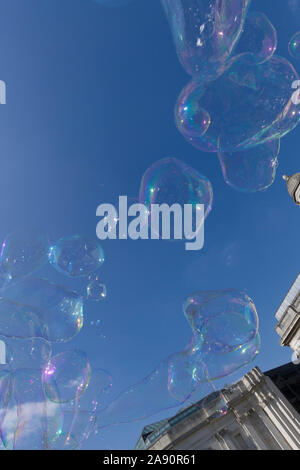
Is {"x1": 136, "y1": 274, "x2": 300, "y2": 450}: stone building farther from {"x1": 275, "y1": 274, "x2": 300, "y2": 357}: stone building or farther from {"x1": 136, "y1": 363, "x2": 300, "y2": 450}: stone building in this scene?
{"x1": 275, "y1": 274, "x2": 300, "y2": 357}: stone building

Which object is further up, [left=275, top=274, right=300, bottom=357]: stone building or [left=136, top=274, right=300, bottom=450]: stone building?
[left=275, top=274, right=300, bottom=357]: stone building

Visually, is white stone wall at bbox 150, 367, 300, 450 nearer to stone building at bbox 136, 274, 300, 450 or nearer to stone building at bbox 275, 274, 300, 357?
stone building at bbox 136, 274, 300, 450

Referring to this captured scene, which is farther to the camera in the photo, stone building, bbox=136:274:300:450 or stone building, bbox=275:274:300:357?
stone building, bbox=275:274:300:357

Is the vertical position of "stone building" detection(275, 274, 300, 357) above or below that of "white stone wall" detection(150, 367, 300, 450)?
above

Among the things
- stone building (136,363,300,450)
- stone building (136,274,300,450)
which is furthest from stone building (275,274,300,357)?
stone building (136,363,300,450)

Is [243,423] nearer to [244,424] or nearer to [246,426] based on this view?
[244,424]

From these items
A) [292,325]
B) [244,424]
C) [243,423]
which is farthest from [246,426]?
[292,325]

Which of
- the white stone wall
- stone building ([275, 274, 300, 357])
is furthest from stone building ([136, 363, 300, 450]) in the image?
stone building ([275, 274, 300, 357])

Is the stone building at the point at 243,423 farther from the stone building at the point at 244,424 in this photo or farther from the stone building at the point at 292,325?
the stone building at the point at 292,325

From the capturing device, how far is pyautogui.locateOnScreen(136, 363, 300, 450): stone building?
1007 inches

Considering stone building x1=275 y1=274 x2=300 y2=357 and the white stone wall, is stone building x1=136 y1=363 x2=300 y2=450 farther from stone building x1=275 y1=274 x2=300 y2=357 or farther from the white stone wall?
stone building x1=275 y1=274 x2=300 y2=357
